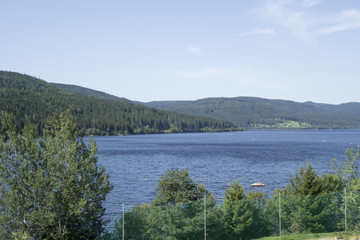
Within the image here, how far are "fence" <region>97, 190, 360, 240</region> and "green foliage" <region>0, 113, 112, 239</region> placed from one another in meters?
3.33

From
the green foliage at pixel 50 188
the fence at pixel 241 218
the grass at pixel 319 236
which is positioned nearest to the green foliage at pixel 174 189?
the green foliage at pixel 50 188

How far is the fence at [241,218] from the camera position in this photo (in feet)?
52.6

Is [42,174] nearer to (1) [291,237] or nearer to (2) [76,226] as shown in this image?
(2) [76,226]

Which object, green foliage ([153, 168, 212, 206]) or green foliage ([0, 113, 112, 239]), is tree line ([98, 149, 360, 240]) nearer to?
green foliage ([0, 113, 112, 239])

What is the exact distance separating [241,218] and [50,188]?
31.2 feet

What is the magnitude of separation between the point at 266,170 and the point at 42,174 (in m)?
61.1

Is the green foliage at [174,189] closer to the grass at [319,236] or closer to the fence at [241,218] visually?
the fence at [241,218]

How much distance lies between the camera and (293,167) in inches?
3059

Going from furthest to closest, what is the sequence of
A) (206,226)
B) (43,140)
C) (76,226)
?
1. (43,140)
2. (76,226)
3. (206,226)

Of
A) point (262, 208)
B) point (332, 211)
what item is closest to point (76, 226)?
point (262, 208)

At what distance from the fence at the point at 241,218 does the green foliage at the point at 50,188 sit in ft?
10.9

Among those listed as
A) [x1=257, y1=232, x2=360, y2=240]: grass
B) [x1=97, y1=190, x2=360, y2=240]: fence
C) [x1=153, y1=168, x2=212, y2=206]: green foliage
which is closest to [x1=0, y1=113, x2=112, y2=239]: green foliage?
[x1=97, y1=190, x2=360, y2=240]: fence

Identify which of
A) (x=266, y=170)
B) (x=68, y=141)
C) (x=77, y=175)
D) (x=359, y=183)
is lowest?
(x=266, y=170)

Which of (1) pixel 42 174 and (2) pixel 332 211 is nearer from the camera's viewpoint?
(1) pixel 42 174
